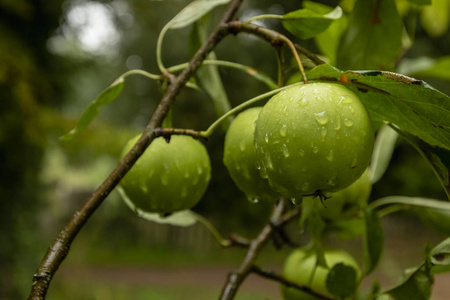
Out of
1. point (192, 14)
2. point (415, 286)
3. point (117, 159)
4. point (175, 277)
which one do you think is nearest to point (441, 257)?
point (415, 286)

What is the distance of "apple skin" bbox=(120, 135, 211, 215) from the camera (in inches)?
22.2

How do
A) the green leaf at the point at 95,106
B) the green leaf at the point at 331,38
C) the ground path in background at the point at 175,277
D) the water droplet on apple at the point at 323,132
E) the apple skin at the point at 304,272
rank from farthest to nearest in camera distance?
the ground path in background at the point at 175,277
the green leaf at the point at 331,38
the apple skin at the point at 304,272
the green leaf at the point at 95,106
the water droplet on apple at the point at 323,132

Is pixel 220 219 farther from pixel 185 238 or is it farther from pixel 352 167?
pixel 352 167

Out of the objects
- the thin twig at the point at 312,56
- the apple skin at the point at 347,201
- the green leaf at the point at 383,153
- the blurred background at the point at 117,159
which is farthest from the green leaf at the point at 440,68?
the blurred background at the point at 117,159

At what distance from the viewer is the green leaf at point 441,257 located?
478mm

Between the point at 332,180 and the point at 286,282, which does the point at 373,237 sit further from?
the point at 332,180

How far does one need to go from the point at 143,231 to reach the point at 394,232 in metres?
3.97

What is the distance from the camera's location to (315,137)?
36 centimetres

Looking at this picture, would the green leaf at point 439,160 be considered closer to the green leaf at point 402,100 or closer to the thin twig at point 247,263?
the green leaf at point 402,100

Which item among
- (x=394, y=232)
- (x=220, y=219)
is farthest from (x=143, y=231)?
(x=394, y=232)

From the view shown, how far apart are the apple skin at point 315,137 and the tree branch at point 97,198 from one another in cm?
13

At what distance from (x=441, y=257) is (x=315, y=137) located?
0.24 meters

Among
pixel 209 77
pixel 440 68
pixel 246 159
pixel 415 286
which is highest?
pixel 440 68

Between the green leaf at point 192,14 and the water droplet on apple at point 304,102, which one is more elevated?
the green leaf at point 192,14
